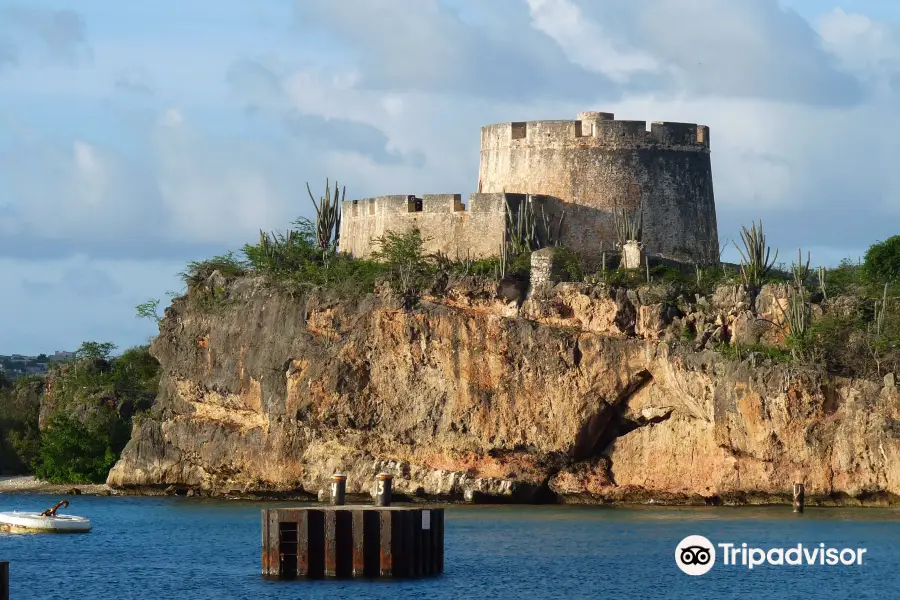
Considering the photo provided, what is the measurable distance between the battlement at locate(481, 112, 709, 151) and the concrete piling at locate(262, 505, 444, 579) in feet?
77.3

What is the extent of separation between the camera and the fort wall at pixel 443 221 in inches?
2432

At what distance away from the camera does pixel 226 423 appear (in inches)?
2514

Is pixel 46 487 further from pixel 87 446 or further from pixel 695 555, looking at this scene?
pixel 695 555

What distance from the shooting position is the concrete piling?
40.8m

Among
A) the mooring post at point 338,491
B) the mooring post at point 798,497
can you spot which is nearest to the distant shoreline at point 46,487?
the mooring post at point 798,497

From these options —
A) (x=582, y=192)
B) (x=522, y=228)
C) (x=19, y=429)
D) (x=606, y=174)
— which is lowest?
(x=19, y=429)

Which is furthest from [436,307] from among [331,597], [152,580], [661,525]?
[331,597]

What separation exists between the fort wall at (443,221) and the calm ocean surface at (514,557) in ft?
30.9

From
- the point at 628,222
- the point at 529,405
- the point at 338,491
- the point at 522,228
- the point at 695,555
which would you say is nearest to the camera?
the point at 338,491

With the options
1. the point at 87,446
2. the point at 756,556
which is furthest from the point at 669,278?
the point at 87,446

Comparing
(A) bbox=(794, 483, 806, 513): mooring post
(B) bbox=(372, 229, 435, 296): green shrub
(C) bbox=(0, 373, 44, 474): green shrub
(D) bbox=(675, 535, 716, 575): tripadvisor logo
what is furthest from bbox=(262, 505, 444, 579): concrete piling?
(C) bbox=(0, 373, 44, 474): green shrub

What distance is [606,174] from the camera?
62625 millimetres

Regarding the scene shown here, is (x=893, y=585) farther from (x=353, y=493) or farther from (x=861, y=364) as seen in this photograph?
(x=353, y=493)

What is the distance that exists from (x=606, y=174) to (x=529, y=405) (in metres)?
8.60
